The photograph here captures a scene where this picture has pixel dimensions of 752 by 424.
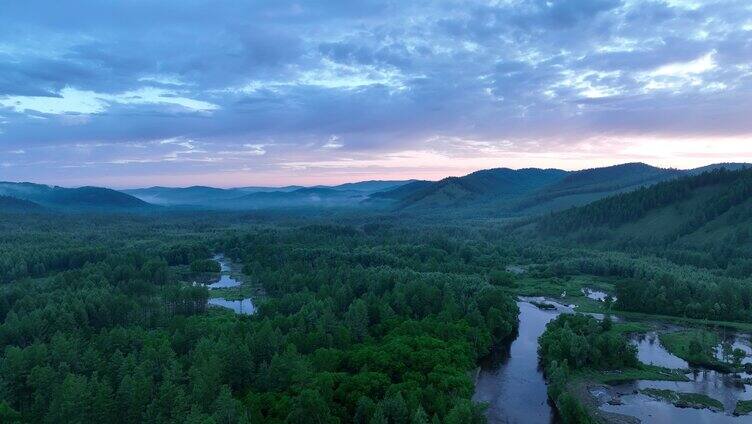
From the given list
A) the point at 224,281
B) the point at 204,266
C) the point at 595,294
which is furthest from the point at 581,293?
the point at 204,266

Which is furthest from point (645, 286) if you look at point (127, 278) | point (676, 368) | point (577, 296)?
point (127, 278)

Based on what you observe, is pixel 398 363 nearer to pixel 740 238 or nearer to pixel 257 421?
pixel 257 421

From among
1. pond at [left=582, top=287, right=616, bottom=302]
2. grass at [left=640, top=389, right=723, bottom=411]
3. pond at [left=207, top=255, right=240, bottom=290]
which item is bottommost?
pond at [left=207, top=255, right=240, bottom=290]

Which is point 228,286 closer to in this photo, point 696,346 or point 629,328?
point 629,328

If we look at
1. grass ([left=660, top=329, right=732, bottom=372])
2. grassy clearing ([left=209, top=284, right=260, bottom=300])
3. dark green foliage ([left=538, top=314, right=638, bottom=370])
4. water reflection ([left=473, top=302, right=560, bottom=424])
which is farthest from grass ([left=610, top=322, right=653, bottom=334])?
grassy clearing ([left=209, top=284, right=260, bottom=300])

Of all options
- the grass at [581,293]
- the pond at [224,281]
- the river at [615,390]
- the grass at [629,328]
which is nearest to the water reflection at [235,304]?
the pond at [224,281]

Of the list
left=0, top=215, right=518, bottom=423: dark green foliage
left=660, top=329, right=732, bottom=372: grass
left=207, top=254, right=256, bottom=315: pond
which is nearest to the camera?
left=0, top=215, right=518, bottom=423: dark green foliage

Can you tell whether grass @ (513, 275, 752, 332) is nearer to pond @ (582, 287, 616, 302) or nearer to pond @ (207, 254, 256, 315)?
pond @ (582, 287, 616, 302)
